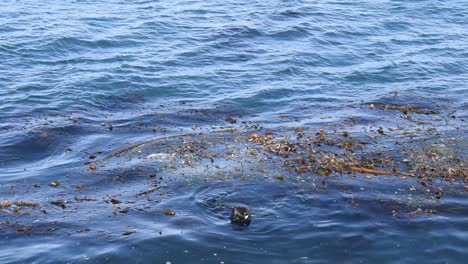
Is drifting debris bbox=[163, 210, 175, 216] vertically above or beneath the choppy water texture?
above

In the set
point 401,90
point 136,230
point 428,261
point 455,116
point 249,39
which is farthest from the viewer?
point 249,39

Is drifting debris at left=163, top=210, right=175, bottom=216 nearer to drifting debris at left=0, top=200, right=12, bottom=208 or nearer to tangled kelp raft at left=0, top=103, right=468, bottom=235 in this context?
tangled kelp raft at left=0, top=103, right=468, bottom=235

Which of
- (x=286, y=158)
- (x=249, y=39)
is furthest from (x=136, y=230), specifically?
(x=249, y=39)

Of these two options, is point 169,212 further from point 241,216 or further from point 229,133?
point 229,133

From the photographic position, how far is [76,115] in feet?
67.9

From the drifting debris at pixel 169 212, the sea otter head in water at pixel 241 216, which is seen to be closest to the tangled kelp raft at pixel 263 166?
the drifting debris at pixel 169 212

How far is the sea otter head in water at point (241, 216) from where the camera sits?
42.1 feet

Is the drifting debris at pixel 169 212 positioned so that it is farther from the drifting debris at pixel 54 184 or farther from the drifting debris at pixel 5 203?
the drifting debris at pixel 5 203

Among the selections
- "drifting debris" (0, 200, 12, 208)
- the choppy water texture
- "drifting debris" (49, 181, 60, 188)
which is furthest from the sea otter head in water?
"drifting debris" (0, 200, 12, 208)

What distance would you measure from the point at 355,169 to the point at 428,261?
4003 mm

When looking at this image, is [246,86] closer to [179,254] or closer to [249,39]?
[249,39]

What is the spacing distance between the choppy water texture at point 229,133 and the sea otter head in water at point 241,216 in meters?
0.17

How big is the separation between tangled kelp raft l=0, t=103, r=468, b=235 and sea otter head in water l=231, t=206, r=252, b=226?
71 centimetres

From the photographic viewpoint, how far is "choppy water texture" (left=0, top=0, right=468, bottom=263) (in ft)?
41.0
